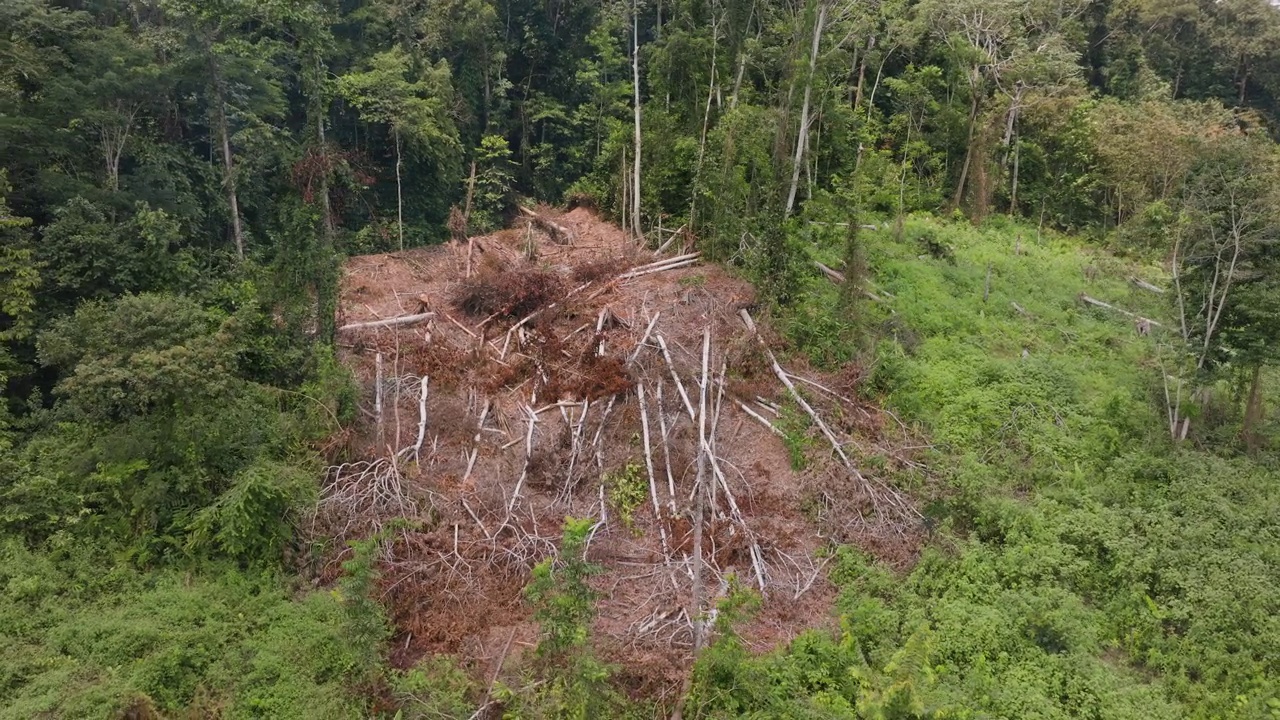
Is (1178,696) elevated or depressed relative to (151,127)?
depressed

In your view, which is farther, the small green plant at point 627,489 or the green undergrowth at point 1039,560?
the small green plant at point 627,489

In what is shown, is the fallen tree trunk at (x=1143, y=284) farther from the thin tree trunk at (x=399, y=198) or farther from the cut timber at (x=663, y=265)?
the thin tree trunk at (x=399, y=198)

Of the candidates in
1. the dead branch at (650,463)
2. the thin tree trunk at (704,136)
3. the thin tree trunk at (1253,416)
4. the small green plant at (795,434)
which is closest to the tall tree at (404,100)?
the thin tree trunk at (704,136)

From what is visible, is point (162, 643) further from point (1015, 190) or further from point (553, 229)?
point (1015, 190)

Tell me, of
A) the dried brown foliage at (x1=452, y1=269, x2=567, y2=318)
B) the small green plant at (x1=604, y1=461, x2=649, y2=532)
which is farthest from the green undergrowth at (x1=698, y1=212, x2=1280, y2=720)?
the dried brown foliage at (x1=452, y1=269, x2=567, y2=318)

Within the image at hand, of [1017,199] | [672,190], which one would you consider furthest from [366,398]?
[1017,199]

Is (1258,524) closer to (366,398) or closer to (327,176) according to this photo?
(366,398)
